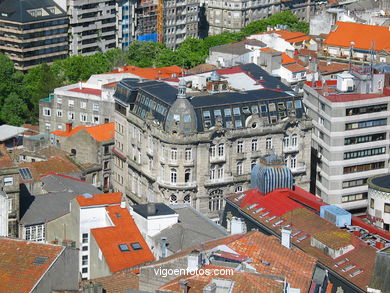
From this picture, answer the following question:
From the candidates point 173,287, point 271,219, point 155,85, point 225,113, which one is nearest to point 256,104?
point 225,113

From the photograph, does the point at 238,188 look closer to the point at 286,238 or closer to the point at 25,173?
the point at 25,173

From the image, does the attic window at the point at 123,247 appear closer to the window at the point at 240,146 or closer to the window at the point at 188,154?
the window at the point at 188,154

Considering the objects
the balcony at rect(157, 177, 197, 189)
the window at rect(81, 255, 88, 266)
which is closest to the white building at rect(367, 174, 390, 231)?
the balcony at rect(157, 177, 197, 189)

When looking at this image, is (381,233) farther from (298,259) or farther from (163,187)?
(163,187)

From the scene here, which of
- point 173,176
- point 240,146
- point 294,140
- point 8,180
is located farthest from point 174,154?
point 8,180

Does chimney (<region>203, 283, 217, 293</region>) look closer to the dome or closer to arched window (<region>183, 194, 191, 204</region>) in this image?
arched window (<region>183, 194, 191, 204</region>)
